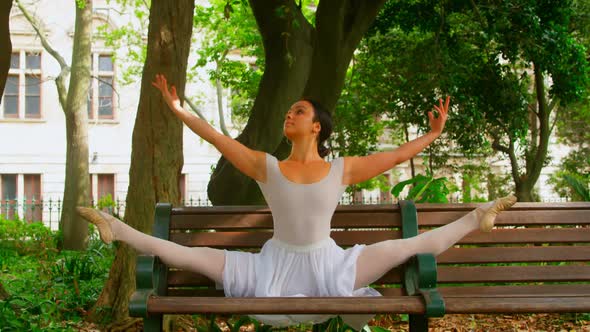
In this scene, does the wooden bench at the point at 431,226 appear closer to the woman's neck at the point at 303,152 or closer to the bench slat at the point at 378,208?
the bench slat at the point at 378,208

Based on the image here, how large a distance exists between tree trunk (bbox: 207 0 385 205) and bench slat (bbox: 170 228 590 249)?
3341 mm

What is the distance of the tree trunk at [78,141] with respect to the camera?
13016 millimetres

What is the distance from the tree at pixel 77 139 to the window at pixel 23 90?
36.8 ft

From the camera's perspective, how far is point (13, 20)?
80.7 feet

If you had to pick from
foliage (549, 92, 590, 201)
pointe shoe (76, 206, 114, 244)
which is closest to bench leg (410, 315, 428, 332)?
pointe shoe (76, 206, 114, 244)

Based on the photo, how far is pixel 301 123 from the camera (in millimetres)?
3703

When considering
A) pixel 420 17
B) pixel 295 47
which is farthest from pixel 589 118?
pixel 295 47

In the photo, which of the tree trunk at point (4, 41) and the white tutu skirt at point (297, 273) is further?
Answer: the tree trunk at point (4, 41)

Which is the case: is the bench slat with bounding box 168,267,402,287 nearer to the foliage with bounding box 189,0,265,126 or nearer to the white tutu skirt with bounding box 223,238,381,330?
the white tutu skirt with bounding box 223,238,381,330

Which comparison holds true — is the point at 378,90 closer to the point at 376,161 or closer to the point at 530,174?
the point at 530,174

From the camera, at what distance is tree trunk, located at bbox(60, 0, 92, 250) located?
13.0 m

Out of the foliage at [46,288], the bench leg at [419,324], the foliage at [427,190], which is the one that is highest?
the foliage at [427,190]

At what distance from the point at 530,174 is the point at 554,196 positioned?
1158 cm

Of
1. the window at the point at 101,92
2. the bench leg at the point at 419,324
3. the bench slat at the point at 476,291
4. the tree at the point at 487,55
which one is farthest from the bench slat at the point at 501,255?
the window at the point at 101,92
